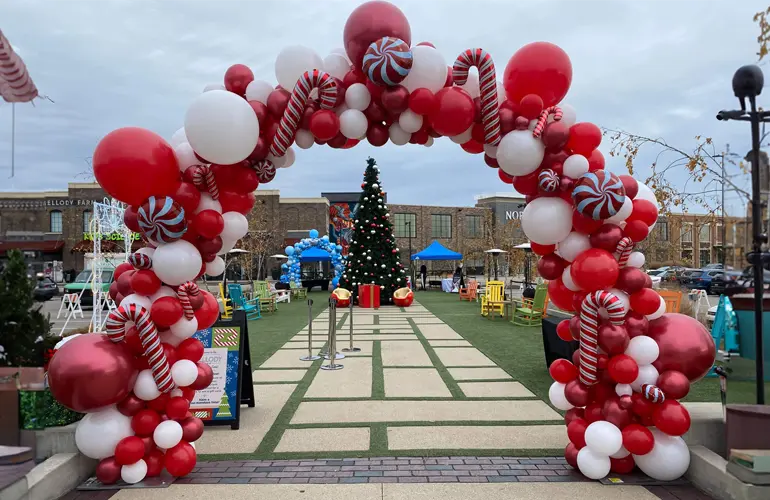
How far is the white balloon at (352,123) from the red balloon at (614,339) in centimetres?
261

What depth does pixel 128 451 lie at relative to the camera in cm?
376

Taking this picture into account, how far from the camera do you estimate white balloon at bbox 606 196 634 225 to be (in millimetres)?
3865

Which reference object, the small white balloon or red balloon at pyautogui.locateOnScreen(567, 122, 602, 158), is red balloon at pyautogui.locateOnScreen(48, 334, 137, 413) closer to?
the small white balloon

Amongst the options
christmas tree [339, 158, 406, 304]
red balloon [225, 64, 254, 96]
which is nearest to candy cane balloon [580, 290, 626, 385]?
red balloon [225, 64, 254, 96]

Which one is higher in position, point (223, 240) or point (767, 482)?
point (223, 240)

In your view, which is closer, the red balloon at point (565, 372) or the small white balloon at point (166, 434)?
the small white balloon at point (166, 434)

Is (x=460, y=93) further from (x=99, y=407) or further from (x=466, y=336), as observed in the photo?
(x=466, y=336)

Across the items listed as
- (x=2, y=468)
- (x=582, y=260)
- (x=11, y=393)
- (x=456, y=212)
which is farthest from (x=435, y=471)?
(x=456, y=212)

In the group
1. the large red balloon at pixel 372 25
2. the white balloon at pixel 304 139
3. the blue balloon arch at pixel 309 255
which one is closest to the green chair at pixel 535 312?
the white balloon at pixel 304 139

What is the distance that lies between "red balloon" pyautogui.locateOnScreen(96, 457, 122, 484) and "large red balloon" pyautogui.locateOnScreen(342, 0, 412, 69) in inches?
150

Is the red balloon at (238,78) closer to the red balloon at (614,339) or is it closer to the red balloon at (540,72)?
the red balloon at (540,72)

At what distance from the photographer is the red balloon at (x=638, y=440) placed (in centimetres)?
371

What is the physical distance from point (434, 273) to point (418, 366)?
125 ft

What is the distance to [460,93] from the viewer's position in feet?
13.1
